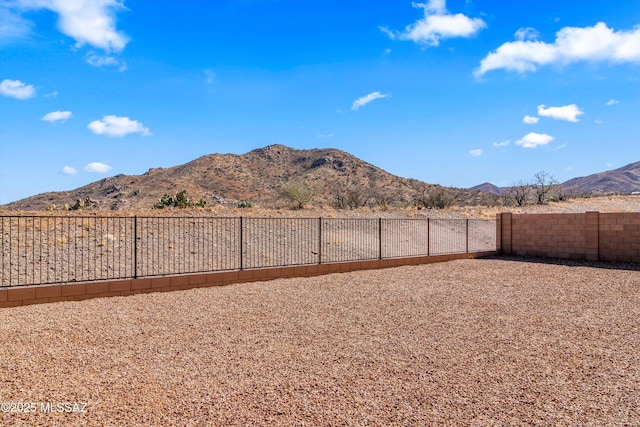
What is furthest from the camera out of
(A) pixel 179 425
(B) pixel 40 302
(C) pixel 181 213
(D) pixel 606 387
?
(C) pixel 181 213

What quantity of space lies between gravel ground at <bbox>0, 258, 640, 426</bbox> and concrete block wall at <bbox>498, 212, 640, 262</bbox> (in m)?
8.49

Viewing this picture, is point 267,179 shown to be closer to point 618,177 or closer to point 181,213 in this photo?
point 181,213

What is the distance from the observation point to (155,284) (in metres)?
11.9

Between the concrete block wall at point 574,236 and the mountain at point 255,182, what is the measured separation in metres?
28.2

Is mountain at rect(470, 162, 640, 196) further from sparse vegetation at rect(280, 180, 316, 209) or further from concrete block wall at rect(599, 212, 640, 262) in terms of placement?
concrete block wall at rect(599, 212, 640, 262)

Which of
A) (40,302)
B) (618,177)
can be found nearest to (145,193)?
(40,302)

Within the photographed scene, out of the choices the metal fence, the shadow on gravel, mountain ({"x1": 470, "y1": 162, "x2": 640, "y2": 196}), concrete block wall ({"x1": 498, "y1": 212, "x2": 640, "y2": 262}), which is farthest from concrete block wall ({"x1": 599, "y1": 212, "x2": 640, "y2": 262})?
mountain ({"x1": 470, "y1": 162, "x2": 640, "y2": 196})

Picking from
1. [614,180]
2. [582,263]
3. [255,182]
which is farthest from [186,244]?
[614,180]

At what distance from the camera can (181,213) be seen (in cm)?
2377

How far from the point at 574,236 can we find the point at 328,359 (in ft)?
57.3

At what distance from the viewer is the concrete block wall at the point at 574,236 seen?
1856 cm

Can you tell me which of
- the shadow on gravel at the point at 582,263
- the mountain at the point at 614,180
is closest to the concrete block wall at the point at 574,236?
the shadow on gravel at the point at 582,263

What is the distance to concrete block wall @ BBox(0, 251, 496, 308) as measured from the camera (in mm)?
10105

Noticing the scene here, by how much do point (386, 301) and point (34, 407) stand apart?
7399 millimetres
